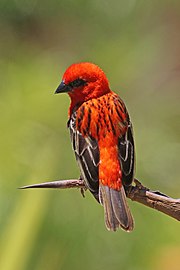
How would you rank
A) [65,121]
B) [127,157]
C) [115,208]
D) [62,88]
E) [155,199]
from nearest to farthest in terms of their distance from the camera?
1. [155,199]
2. [115,208]
3. [127,157]
4. [62,88]
5. [65,121]

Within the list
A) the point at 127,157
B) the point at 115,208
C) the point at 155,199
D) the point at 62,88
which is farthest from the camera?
the point at 62,88

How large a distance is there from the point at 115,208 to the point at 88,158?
293 millimetres

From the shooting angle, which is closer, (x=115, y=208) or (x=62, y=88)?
(x=115, y=208)

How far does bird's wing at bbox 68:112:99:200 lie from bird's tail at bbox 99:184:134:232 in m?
0.04

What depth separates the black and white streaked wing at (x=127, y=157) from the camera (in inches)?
132

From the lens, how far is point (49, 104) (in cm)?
627

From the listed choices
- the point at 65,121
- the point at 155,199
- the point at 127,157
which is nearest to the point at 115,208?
the point at 127,157

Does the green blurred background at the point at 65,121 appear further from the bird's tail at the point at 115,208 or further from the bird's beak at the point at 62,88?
the bird's beak at the point at 62,88

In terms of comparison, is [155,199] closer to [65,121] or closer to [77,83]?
[77,83]

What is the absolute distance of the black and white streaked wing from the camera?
335 centimetres

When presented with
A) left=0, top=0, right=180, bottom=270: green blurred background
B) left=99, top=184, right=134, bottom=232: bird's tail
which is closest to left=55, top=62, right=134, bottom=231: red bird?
left=99, top=184, right=134, bottom=232: bird's tail

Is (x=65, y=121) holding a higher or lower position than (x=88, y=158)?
higher

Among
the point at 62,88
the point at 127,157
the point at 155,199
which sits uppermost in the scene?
the point at 62,88

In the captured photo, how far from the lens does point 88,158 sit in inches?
138
